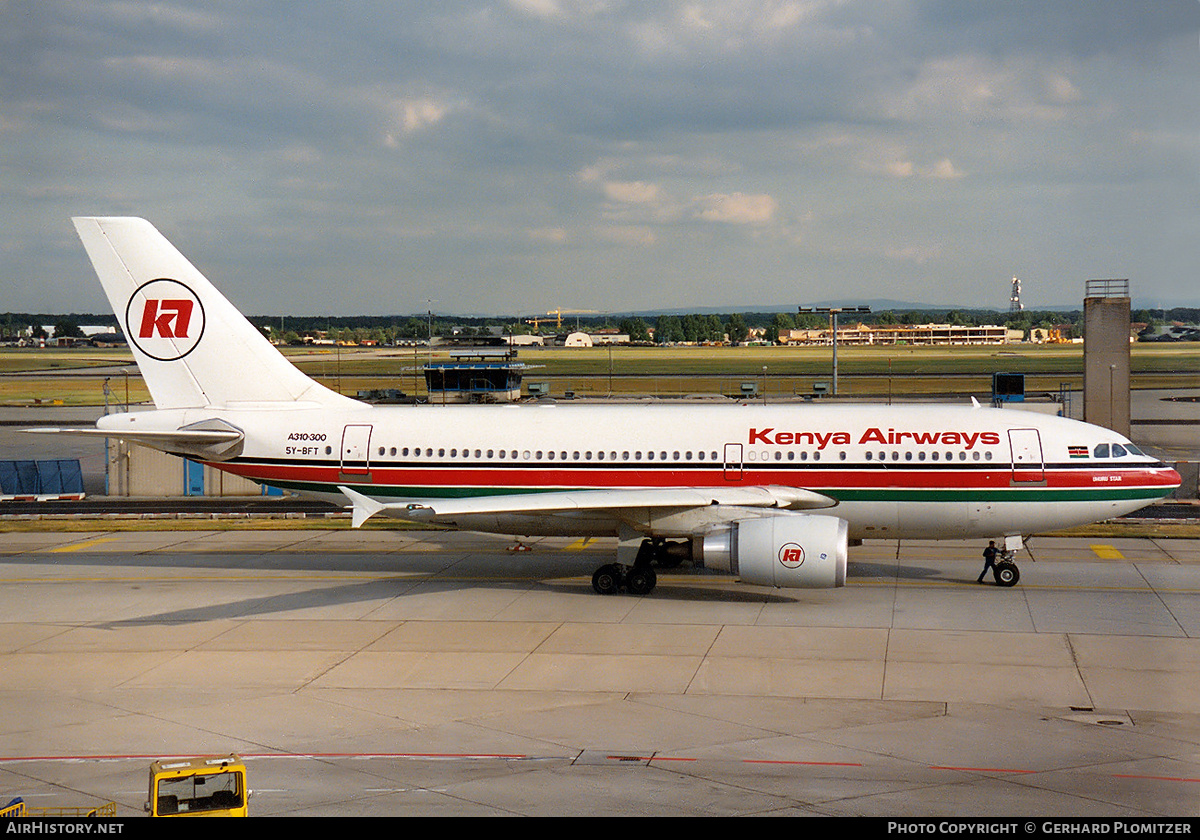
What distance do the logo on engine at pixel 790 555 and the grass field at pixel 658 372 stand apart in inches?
2540

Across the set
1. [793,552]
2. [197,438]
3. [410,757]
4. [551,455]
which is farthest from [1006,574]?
[197,438]

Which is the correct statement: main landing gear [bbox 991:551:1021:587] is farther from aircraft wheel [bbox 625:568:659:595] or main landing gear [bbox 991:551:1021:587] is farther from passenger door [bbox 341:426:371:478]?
passenger door [bbox 341:426:371:478]

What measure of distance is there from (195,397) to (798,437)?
17935 mm

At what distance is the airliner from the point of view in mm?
29562

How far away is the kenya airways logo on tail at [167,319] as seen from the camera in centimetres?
3328

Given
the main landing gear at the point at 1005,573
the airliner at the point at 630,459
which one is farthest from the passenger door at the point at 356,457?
the main landing gear at the point at 1005,573

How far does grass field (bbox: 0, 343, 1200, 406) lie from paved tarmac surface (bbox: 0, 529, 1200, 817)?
60590 mm

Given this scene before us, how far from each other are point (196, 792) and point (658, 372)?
133 meters

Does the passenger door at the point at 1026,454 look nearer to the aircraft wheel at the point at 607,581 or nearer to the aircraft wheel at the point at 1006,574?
the aircraft wheel at the point at 1006,574

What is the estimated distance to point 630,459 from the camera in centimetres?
3150

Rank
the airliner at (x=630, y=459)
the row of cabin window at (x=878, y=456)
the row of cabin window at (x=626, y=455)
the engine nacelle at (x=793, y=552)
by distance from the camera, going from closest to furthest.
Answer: the engine nacelle at (x=793, y=552) < the airliner at (x=630, y=459) < the row of cabin window at (x=878, y=456) < the row of cabin window at (x=626, y=455)

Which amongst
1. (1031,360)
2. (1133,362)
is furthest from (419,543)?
(1031,360)

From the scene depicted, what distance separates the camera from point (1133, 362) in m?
51.7
